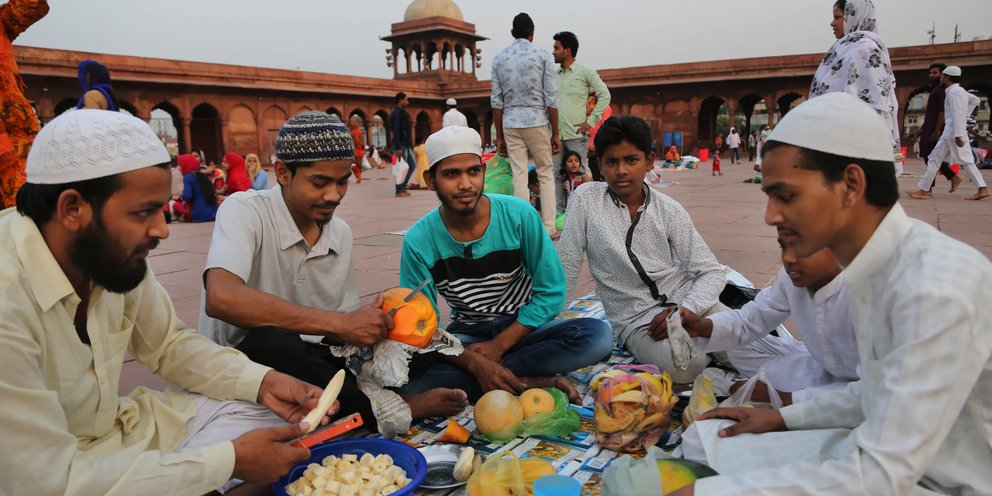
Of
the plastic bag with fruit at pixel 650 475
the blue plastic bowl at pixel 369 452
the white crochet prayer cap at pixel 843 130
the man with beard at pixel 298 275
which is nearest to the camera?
the white crochet prayer cap at pixel 843 130

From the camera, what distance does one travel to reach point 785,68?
23812 millimetres

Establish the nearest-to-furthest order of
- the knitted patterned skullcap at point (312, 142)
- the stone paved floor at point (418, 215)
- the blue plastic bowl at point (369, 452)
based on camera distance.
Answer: the blue plastic bowl at point (369, 452) < the knitted patterned skullcap at point (312, 142) < the stone paved floor at point (418, 215)

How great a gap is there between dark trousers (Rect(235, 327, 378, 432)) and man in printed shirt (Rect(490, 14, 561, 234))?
4102 mm

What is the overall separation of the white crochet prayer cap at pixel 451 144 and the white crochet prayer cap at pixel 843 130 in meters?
1.46

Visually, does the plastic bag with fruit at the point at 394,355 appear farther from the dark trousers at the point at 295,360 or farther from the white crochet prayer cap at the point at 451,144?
the white crochet prayer cap at the point at 451,144

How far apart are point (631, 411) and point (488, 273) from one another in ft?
3.10

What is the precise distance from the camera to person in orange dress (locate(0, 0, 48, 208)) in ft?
11.7

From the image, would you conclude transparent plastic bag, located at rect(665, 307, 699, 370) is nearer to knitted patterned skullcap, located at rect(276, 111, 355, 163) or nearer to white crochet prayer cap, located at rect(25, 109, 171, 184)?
knitted patterned skullcap, located at rect(276, 111, 355, 163)

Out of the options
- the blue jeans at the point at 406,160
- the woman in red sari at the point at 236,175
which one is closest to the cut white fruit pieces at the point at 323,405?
the woman in red sari at the point at 236,175

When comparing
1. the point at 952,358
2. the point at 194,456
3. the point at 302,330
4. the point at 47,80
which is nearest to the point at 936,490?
the point at 952,358

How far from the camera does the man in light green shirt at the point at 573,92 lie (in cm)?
700

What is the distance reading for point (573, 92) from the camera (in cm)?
706

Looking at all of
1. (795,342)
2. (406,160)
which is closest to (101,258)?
(795,342)

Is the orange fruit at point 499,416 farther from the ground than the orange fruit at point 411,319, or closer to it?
closer to it
